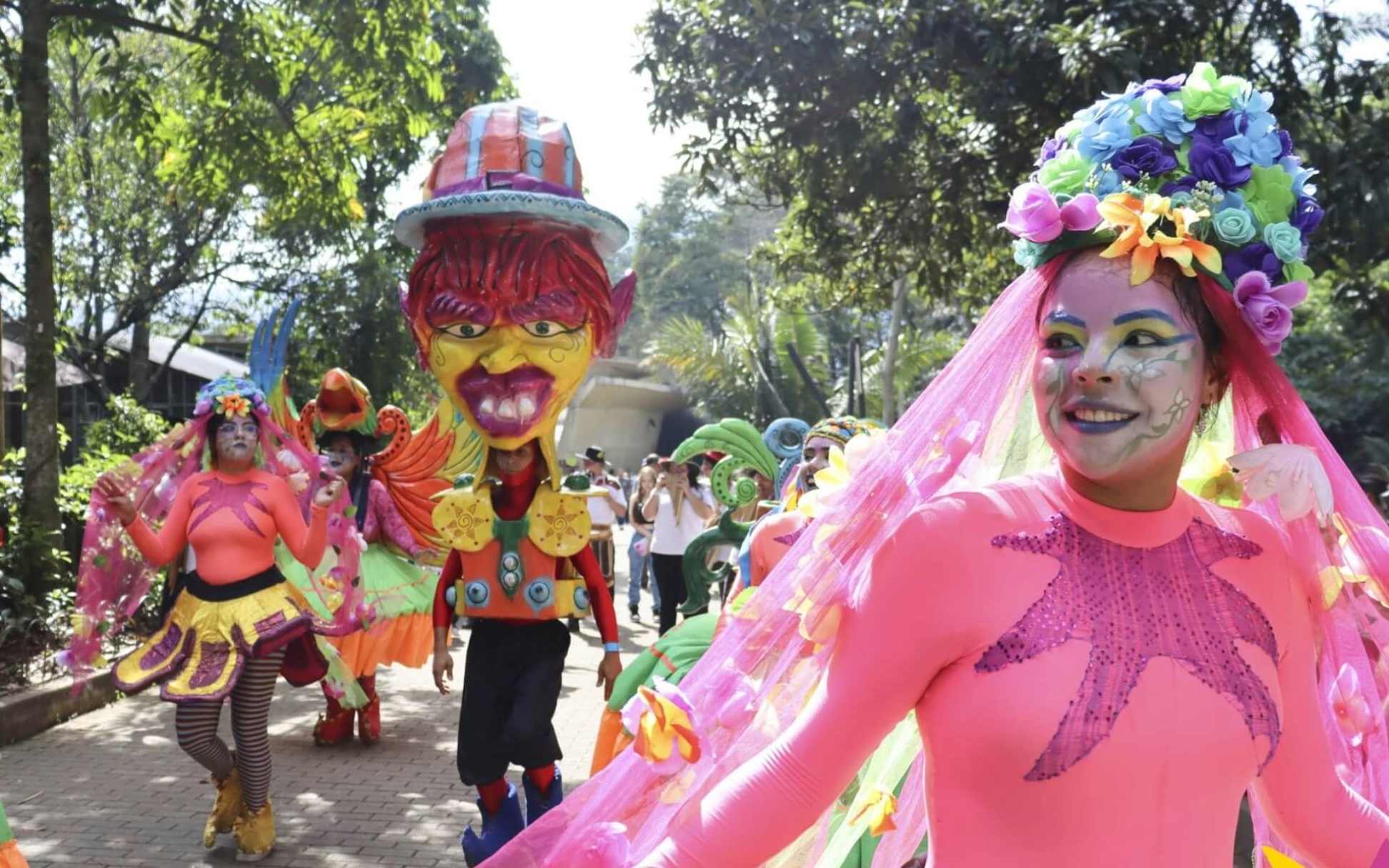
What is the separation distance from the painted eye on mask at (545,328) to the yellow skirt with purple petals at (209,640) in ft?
6.28

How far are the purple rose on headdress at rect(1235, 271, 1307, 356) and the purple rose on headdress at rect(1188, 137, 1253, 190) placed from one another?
0.52 ft

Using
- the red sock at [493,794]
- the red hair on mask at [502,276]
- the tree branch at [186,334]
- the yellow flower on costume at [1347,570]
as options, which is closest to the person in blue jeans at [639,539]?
the red sock at [493,794]

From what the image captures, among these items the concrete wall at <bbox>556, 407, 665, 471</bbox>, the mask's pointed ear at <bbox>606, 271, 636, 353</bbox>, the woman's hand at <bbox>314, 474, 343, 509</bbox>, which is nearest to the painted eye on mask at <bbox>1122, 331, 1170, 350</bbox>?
the mask's pointed ear at <bbox>606, 271, 636, 353</bbox>

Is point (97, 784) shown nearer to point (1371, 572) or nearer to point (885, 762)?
point (885, 762)

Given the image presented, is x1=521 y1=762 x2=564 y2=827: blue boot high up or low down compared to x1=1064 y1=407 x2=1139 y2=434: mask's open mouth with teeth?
down

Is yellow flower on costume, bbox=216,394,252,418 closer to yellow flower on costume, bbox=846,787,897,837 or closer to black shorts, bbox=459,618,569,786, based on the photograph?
black shorts, bbox=459,618,569,786

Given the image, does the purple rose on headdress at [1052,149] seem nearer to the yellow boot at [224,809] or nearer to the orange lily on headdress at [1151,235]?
the orange lily on headdress at [1151,235]

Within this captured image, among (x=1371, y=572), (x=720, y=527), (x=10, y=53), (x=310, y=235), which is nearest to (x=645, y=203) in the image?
(x=310, y=235)

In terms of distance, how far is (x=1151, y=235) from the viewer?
2.14 meters

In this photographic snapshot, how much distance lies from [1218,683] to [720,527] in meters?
4.09

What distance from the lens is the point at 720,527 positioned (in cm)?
605

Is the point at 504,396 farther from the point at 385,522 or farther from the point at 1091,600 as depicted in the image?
the point at 385,522

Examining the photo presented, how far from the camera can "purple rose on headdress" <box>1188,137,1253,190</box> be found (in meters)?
2.21

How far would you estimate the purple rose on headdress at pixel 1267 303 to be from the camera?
2.14 meters
